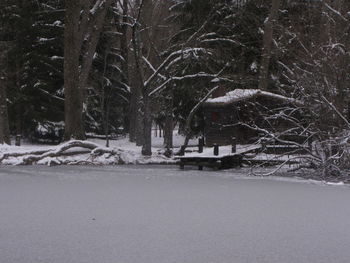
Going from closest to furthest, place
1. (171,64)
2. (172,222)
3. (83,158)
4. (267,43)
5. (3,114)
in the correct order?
(172,222) → (83,158) → (171,64) → (267,43) → (3,114)

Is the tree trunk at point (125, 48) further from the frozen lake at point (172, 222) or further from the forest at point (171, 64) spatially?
the frozen lake at point (172, 222)

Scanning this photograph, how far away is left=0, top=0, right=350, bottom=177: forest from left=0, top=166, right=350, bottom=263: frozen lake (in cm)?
413

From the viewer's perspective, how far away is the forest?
52.4 feet

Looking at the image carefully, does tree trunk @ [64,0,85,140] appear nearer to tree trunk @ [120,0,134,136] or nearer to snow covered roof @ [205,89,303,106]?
snow covered roof @ [205,89,303,106]

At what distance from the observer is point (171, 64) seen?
916 inches

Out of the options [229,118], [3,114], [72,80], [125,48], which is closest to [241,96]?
[229,118]

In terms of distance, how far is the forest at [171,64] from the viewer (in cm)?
1597

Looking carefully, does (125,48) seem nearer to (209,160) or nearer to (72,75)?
(72,75)

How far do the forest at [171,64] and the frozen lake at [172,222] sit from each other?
413cm

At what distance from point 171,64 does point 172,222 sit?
15682 millimetres

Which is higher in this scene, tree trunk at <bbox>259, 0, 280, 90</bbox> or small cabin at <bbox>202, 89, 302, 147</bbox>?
tree trunk at <bbox>259, 0, 280, 90</bbox>

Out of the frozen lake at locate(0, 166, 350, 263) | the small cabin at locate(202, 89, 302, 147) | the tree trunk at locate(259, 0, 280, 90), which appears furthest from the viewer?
the tree trunk at locate(259, 0, 280, 90)

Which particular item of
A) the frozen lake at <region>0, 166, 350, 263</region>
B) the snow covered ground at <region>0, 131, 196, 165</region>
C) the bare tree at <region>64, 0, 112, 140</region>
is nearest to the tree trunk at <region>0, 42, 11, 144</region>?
the bare tree at <region>64, 0, 112, 140</region>

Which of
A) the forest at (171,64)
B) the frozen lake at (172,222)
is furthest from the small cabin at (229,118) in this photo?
the frozen lake at (172,222)
